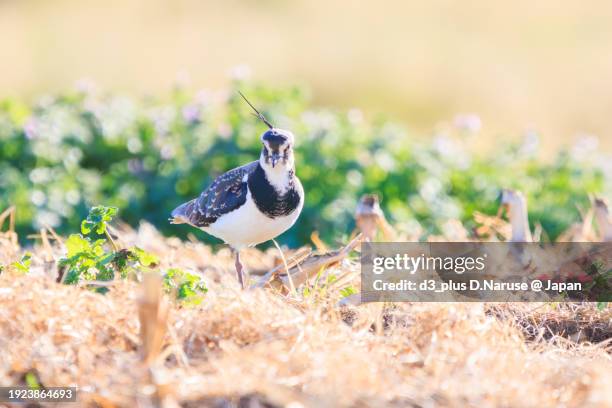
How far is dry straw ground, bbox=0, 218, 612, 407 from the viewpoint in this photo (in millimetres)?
3109

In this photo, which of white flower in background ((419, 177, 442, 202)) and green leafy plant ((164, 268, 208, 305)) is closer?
green leafy plant ((164, 268, 208, 305))

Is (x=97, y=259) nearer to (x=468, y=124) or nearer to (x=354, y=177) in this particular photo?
(x=354, y=177)

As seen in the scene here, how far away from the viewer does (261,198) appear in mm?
4941

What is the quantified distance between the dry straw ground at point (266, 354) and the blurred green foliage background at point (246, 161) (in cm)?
336

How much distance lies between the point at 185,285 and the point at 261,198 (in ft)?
3.56

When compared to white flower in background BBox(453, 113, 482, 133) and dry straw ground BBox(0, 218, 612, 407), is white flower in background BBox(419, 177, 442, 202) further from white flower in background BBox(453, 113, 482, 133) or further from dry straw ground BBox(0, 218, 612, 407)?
dry straw ground BBox(0, 218, 612, 407)

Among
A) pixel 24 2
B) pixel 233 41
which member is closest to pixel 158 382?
pixel 233 41

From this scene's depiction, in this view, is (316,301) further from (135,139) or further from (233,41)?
(233,41)

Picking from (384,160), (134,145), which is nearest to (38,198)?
(134,145)

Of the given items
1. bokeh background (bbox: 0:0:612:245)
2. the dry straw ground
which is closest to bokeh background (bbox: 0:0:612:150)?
bokeh background (bbox: 0:0:612:245)

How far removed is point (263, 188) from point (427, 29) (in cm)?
1593

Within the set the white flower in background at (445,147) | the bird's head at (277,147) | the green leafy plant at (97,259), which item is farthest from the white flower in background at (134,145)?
the green leafy plant at (97,259)

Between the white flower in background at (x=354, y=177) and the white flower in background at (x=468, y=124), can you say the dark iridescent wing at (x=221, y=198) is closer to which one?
the white flower in background at (x=354, y=177)

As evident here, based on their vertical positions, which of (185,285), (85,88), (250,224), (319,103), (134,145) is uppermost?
(319,103)
